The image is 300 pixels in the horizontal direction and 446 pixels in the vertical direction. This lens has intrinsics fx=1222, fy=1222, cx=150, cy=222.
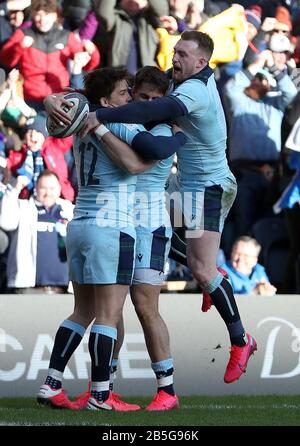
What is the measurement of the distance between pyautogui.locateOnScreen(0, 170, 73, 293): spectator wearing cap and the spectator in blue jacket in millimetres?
1446

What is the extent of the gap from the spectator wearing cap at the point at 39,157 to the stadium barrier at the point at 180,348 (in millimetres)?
1854

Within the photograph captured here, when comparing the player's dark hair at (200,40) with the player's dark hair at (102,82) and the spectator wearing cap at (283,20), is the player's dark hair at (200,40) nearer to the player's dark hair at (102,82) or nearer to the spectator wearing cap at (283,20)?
the player's dark hair at (102,82)

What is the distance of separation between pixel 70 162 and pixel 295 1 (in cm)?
291

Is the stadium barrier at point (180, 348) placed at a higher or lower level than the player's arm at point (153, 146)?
lower

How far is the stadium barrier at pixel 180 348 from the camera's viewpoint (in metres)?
9.09

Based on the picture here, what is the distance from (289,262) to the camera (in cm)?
1131

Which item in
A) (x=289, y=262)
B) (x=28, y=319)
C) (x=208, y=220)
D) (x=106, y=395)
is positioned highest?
(x=208, y=220)

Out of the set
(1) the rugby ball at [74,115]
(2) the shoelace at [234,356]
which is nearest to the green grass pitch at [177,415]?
(2) the shoelace at [234,356]

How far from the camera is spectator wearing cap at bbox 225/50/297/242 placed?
11.4m

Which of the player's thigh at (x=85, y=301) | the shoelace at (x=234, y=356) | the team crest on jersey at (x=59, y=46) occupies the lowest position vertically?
the shoelace at (x=234, y=356)

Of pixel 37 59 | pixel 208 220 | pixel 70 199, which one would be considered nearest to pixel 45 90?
pixel 37 59

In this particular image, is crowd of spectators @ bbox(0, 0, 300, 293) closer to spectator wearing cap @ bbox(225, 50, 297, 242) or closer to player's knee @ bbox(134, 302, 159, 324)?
spectator wearing cap @ bbox(225, 50, 297, 242)

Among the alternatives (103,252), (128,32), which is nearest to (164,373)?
(103,252)

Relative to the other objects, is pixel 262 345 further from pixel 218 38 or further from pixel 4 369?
pixel 218 38
